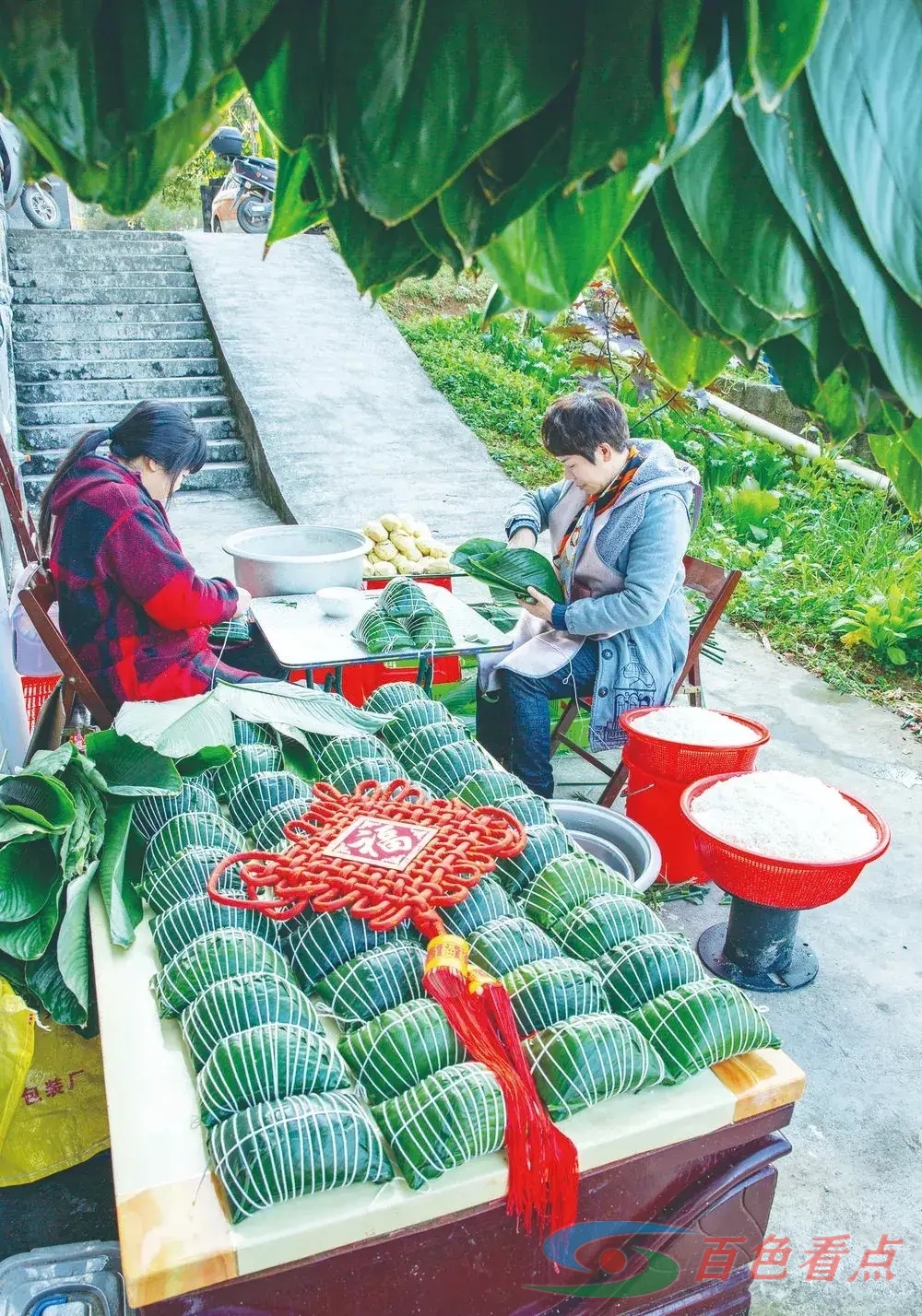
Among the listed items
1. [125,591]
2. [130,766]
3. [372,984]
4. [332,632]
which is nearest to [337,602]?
[332,632]

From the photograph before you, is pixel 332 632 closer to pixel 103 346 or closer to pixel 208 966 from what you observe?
pixel 208 966

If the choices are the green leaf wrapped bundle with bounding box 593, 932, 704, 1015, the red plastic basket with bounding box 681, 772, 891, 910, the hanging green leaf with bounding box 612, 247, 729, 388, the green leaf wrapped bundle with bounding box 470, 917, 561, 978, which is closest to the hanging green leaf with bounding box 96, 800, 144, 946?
the green leaf wrapped bundle with bounding box 470, 917, 561, 978

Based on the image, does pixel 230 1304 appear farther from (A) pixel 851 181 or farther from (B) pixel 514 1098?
(A) pixel 851 181

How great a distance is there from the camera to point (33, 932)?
226cm

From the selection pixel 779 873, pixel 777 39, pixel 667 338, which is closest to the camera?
pixel 777 39

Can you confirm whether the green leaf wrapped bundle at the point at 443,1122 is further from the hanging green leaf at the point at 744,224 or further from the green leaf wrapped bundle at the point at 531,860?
the hanging green leaf at the point at 744,224

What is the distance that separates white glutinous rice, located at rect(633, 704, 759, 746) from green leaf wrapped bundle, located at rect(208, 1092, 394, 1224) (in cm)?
202

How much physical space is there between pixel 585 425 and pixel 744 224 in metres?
2.96

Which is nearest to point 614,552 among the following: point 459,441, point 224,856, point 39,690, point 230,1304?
point 224,856

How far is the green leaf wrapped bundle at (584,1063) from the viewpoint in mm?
1620

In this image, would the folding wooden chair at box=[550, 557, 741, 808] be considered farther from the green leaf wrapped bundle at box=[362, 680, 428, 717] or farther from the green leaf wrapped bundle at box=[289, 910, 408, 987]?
the green leaf wrapped bundle at box=[289, 910, 408, 987]

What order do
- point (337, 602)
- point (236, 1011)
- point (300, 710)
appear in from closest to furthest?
point (236, 1011)
point (300, 710)
point (337, 602)

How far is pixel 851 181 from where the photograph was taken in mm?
446

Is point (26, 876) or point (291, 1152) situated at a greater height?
point (291, 1152)
